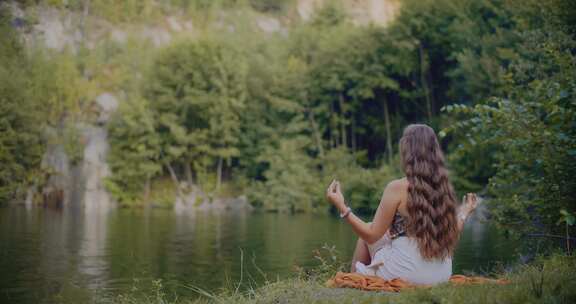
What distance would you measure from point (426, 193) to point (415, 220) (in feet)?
0.72

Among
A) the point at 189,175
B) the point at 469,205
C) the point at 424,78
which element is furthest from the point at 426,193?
the point at 189,175

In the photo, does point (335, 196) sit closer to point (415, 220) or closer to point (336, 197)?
point (336, 197)

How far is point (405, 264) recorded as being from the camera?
4.59m

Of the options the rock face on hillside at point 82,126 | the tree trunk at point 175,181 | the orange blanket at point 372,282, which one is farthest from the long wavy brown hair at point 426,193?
the tree trunk at point 175,181

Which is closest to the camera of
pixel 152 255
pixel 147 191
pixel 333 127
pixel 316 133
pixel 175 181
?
pixel 152 255

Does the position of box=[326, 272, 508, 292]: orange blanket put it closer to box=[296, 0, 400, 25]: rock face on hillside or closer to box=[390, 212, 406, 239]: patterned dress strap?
box=[390, 212, 406, 239]: patterned dress strap

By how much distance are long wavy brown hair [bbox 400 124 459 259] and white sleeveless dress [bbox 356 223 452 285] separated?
2.5 inches

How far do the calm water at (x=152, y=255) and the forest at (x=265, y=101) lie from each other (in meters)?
8.67

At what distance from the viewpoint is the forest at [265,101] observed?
2638cm

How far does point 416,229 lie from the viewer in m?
4.55

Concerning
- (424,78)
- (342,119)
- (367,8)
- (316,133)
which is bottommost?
(316,133)

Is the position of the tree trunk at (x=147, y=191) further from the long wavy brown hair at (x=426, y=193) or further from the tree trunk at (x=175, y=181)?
the long wavy brown hair at (x=426, y=193)

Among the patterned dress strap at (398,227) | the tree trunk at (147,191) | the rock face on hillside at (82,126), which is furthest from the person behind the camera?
the tree trunk at (147,191)

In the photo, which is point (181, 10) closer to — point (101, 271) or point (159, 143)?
point (159, 143)
